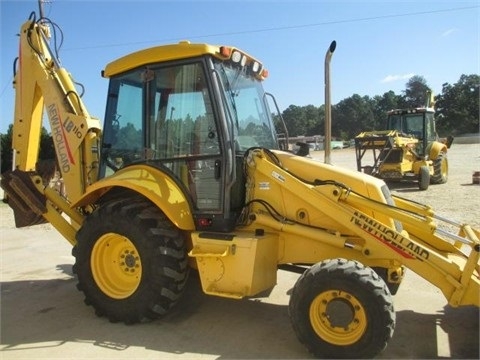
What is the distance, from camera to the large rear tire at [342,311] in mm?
3619

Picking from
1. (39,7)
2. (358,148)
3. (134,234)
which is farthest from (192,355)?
(358,148)

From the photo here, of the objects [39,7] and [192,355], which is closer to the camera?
[192,355]

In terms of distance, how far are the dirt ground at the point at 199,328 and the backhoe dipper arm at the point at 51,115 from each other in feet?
4.66

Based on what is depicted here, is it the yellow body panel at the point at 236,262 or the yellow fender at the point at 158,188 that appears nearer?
the yellow body panel at the point at 236,262

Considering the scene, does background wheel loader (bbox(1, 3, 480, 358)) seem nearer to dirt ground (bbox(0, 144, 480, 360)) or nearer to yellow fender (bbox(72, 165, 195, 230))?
yellow fender (bbox(72, 165, 195, 230))

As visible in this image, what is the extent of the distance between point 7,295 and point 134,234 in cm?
243

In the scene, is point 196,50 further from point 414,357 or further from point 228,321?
point 414,357

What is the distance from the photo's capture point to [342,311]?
12.3 feet

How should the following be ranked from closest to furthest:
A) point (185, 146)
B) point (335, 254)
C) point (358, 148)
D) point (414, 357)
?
point (414, 357), point (335, 254), point (185, 146), point (358, 148)

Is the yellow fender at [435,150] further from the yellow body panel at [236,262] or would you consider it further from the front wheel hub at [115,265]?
the front wheel hub at [115,265]

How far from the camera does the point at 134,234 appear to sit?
14.9ft

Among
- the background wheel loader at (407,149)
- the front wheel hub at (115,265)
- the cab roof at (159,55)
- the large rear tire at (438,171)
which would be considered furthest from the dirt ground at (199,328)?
the large rear tire at (438,171)

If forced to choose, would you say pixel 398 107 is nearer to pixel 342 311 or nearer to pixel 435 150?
pixel 435 150

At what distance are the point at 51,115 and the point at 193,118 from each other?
7.60 ft
